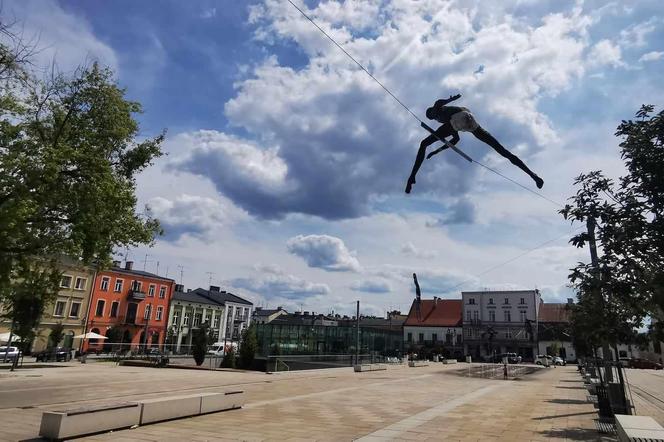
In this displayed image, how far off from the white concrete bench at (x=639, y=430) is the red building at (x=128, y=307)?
58052mm

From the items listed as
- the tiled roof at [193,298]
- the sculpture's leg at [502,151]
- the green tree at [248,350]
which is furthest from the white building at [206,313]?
the sculpture's leg at [502,151]

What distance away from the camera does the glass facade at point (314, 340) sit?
3816 cm

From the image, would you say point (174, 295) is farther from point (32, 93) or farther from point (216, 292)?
point (32, 93)

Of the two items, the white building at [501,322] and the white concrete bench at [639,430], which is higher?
the white building at [501,322]

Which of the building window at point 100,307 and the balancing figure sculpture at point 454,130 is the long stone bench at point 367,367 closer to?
the balancing figure sculpture at point 454,130

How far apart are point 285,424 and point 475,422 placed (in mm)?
5086

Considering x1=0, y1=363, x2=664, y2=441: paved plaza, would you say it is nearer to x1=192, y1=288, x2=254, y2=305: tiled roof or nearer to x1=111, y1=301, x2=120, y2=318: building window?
x1=111, y1=301, x2=120, y2=318: building window

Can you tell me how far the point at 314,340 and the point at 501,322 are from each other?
5304 centimetres

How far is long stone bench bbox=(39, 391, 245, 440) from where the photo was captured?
838 cm

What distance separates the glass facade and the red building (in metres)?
27.4

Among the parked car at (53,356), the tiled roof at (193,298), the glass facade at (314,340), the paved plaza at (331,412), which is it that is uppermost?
the tiled roof at (193,298)

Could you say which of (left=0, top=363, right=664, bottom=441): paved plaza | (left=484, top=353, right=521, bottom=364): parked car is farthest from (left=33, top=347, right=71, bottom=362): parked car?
(left=484, top=353, right=521, bottom=364): parked car

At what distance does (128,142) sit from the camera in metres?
21.7

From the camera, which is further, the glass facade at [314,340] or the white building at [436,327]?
the white building at [436,327]
